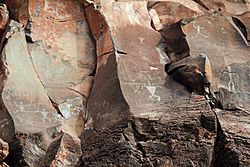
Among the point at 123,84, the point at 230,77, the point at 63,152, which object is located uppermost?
the point at 123,84

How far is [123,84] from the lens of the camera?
292 inches

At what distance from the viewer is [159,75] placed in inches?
301

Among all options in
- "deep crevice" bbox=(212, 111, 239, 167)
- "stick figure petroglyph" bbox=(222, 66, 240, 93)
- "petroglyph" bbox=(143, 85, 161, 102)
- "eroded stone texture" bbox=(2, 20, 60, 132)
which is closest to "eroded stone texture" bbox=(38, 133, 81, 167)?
"eroded stone texture" bbox=(2, 20, 60, 132)

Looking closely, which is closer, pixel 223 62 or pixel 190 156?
pixel 190 156

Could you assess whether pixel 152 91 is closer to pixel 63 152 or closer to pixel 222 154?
pixel 222 154

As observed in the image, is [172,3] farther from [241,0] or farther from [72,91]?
[72,91]

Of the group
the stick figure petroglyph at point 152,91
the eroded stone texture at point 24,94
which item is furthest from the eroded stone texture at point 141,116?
the eroded stone texture at point 24,94

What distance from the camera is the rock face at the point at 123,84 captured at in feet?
22.6

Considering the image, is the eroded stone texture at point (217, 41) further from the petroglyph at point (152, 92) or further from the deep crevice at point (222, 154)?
the deep crevice at point (222, 154)

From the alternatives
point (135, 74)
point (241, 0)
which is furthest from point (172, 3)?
point (135, 74)

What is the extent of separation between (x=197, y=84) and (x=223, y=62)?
0.74m

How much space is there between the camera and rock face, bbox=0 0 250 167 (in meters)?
6.90

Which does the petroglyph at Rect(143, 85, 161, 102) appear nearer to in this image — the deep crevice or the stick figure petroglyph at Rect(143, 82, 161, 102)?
the stick figure petroglyph at Rect(143, 82, 161, 102)

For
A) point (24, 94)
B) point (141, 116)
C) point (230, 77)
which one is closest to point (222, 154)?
point (141, 116)
